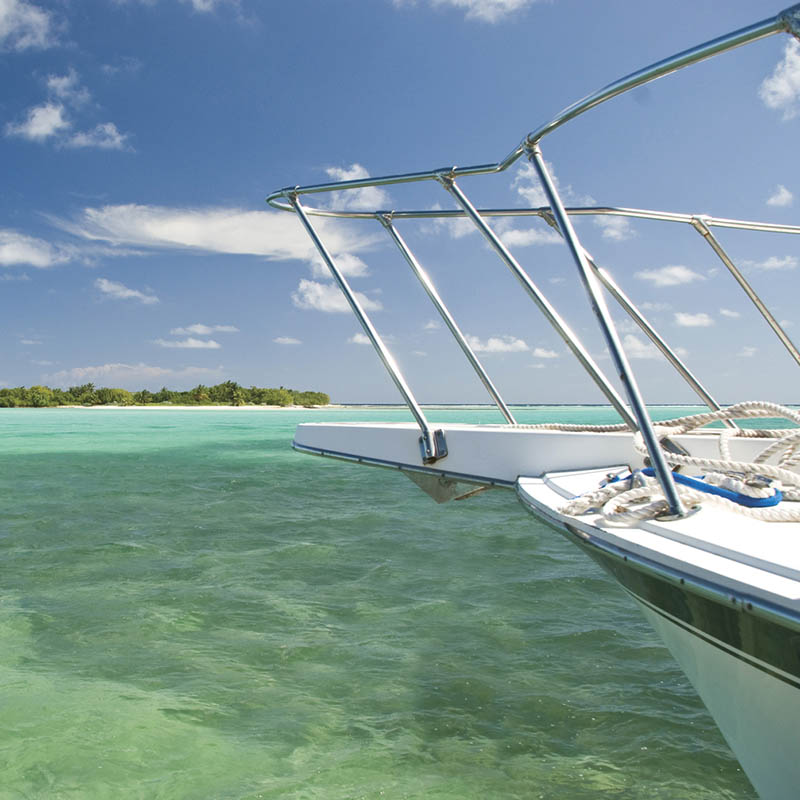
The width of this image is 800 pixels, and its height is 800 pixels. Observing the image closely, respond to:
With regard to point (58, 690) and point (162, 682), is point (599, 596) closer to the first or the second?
point (162, 682)

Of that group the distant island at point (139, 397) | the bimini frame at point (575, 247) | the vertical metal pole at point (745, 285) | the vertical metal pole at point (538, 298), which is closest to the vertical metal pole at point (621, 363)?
the bimini frame at point (575, 247)

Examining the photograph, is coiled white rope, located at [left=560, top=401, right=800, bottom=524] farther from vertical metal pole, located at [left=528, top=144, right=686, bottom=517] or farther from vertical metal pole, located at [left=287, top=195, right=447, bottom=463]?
vertical metal pole, located at [left=287, top=195, right=447, bottom=463]

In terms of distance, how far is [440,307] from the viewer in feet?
12.9

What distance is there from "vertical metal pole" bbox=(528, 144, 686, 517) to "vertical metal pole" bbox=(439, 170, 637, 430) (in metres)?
0.95

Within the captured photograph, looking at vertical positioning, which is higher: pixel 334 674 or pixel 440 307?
pixel 440 307

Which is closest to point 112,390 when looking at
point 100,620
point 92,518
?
point 92,518

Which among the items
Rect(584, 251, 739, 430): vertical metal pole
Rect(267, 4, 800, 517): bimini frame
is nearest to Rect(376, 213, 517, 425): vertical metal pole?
Rect(267, 4, 800, 517): bimini frame

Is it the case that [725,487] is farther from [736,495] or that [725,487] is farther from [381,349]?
[381,349]

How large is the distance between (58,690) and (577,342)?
3.09m

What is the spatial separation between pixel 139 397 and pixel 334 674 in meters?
72.4

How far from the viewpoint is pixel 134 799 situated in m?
2.43

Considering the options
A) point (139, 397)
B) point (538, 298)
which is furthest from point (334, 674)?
point (139, 397)

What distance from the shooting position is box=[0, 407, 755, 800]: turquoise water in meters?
2.60

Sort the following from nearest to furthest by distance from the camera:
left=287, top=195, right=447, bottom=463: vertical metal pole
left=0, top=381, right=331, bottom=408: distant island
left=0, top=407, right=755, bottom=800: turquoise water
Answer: left=0, top=407, right=755, bottom=800: turquoise water < left=287, top=195, right=447, bottom=463: vertical metal pole < left=0, top=381, right=331, bottom=408: distant island
